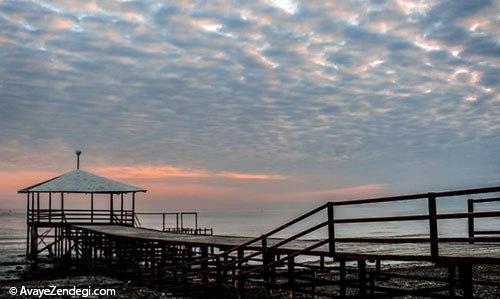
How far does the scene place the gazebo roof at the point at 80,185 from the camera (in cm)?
3791

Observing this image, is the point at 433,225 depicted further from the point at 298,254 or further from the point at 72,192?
the point at 72,192

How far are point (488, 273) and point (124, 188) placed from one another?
2524 cm

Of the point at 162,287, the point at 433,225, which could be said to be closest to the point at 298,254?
the point at 433,225

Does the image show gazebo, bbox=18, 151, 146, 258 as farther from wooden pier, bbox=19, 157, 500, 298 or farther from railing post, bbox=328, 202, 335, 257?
railing post, bbox=328, 202, 335, 257

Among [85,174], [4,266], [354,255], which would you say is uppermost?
[85,174]

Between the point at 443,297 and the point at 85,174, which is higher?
the point at 85,174

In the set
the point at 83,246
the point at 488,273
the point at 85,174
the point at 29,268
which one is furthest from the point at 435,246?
the point at 85,174

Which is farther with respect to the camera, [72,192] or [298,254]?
[72,192]

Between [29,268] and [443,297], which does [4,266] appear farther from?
[443,297]

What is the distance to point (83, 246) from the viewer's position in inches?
1377

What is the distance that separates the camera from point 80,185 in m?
39.0

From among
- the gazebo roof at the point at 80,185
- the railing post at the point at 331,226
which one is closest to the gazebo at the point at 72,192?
the gazebo roof at the point at 80,185

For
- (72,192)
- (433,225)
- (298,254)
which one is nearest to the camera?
(433,225)

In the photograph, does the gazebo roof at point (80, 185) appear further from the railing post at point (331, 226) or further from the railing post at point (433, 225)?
the railing post at point (433, 225)
